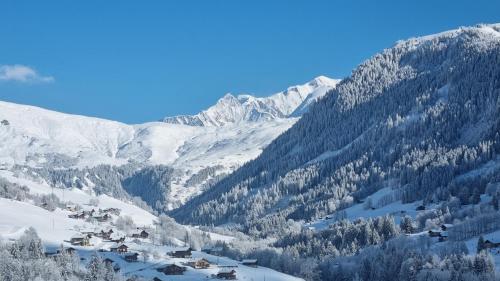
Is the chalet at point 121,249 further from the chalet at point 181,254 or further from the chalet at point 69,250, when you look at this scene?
the chalet at point 181,254

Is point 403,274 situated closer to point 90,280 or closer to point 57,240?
point 90,280

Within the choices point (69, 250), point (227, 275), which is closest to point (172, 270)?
point (227, 275)

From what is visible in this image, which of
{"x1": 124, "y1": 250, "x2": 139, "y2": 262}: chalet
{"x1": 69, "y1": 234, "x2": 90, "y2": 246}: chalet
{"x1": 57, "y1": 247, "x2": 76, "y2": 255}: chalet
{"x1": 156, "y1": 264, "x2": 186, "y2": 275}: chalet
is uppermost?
{"x1": 69, "y1": 234, "x2": 90, "y2": 246}: chalet

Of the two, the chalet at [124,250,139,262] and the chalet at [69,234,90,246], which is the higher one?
the chalet at [69,234,90,246]

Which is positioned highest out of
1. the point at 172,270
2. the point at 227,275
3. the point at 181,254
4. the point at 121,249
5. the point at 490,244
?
the point at 121,249

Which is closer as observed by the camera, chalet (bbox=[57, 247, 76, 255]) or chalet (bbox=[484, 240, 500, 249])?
chalet (bbox=[57, 247, 76, 255])

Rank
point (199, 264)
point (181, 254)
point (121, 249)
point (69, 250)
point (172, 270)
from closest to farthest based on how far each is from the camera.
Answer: point (172, 270)
point (69, 250)
point (199, 264)
point (121, 249)
point (181, 254)

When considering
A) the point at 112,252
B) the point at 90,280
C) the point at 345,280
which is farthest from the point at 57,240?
the point at 345,280

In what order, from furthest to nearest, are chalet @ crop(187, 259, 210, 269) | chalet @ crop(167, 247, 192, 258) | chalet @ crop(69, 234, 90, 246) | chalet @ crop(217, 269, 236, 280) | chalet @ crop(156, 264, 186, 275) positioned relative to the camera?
chalet @ crop(69, 234, 90, 246), chalet @ crop(167, 247, 192, 258), chalet @ crop(187, 259, 210, 269), chalet @ crop(156, 264, 186, 275), chalet @ crop(217, 269, 236, 280)

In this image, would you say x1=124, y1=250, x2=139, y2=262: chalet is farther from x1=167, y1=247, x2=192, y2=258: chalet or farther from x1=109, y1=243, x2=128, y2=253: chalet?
x1=167, y1=247, x2=192, y2=258: chalet

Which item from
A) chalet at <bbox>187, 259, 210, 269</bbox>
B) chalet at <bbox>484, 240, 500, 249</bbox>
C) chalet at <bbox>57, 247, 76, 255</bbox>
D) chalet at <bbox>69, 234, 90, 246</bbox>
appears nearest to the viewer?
chalet at <bbox>57, 247, 76, 255</bbox>

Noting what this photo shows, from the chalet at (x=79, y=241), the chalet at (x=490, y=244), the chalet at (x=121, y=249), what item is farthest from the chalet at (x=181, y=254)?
the chalet at (x=490, y=244)

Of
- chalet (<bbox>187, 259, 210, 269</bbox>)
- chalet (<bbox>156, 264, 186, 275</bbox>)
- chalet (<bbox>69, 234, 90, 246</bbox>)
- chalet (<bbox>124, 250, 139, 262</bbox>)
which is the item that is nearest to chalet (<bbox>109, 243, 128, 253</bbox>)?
chalet (<bbox>124, 250, 139, 262</bbox>)

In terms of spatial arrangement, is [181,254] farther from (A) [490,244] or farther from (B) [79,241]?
(A) [490,244]
